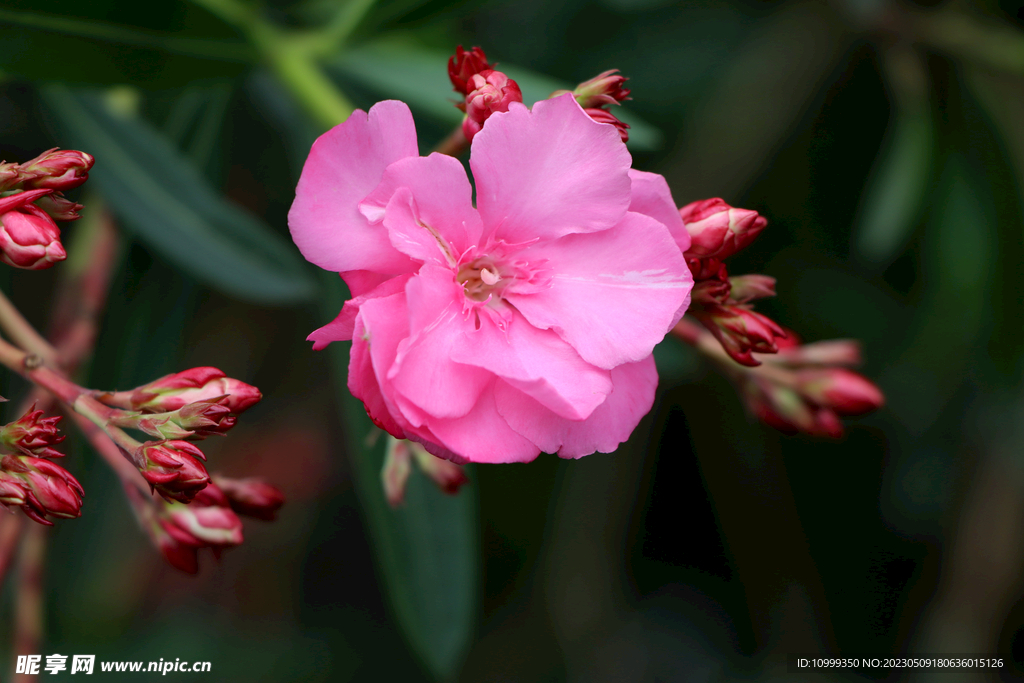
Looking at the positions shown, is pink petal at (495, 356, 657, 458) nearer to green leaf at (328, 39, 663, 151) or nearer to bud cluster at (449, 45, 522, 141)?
bud cluster at (449, 45, 522, 141)

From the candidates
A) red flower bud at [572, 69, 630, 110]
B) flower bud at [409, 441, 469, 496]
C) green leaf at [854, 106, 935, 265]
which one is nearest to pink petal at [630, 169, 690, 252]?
red flower bud at [572, 69, 630, 110]

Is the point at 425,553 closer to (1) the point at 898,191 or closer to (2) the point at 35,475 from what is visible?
(2) the point at 35,475

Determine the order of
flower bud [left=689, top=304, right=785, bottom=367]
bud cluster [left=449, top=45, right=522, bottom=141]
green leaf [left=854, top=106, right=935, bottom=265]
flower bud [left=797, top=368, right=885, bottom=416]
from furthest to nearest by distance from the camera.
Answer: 1. green leaf [left=854, top=106, right=935, bottom=265]
2. flower bud [left=797, top=368, right=885, bottom=416]
3. flower bud [left=689, top=304, right=785, bottom=367]
4. bud cluster [left=449, top=45, right=522, bottom=141]

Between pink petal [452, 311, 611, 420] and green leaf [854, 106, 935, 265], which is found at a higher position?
pink petal [452, 311, 611, 420]

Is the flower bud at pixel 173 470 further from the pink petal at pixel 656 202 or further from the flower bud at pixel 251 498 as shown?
the pink petal at pixel 656 202

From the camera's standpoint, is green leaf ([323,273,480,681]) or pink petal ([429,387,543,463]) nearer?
pink petal ([429,387,543,463])

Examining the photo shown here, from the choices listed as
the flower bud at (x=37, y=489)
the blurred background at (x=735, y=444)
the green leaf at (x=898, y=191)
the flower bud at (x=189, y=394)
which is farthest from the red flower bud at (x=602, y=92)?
the green leaf at (x=898, y=191)
